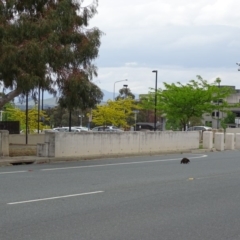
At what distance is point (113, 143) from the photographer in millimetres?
27500

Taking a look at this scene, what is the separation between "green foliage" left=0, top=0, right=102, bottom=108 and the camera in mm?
22219

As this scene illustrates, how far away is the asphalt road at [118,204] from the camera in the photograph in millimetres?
8859

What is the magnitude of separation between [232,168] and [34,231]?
14078 millimetres

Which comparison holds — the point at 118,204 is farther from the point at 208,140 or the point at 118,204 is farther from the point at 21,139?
the point at 21,139

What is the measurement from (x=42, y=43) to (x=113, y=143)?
721cm

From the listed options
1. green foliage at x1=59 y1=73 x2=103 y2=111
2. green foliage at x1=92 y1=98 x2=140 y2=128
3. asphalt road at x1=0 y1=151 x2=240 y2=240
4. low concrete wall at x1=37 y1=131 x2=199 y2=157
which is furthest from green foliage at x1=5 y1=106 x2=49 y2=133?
asphalt road at x1=0 y1=151 x2=240 y2=240

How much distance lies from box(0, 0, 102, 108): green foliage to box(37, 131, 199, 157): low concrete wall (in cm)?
263

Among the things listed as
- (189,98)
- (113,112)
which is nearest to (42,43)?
(189,98)

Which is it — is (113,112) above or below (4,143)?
above

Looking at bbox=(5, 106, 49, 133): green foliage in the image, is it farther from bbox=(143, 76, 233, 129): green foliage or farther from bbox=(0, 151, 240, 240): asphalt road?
bbox=(0, 151, 240, 240): asphalt road

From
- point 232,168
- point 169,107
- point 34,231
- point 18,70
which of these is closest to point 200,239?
point 34,231

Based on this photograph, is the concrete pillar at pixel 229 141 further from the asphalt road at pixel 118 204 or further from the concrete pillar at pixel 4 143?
the concrete pillar at pixel 4 143

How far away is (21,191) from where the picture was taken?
13.5 metres

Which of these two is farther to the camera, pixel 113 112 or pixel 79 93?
pixel 113 112
